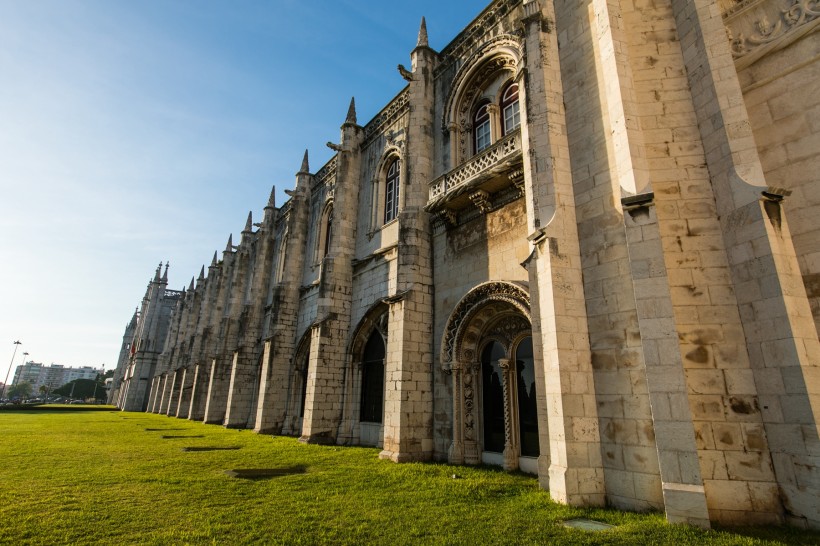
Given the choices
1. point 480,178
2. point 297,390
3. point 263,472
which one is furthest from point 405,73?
point 297,390

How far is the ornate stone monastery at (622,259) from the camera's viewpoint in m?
5.74

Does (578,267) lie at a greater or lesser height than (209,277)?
lesser

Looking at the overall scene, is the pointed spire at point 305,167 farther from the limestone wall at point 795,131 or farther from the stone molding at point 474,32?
the limestone wall at point 795,131

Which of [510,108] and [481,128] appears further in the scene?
[481,128]

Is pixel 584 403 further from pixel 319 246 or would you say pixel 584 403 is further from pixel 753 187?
pixel 319 246

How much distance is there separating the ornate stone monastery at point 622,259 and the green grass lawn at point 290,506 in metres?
0.81

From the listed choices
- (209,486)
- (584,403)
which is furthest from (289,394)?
(584,403)

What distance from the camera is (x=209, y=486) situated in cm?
755

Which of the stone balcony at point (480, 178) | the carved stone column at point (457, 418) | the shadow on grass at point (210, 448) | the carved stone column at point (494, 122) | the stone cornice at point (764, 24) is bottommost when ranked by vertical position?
the shadow on grass at point (210, 448)

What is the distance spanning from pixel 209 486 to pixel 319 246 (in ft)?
46.7

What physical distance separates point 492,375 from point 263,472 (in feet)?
19.6

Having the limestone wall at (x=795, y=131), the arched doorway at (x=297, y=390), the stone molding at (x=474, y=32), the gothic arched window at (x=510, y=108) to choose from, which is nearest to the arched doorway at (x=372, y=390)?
the arched doorway at (x=297, y=390)

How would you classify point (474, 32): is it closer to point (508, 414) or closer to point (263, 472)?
point (508, 414)

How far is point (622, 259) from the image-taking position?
23.6 feet
